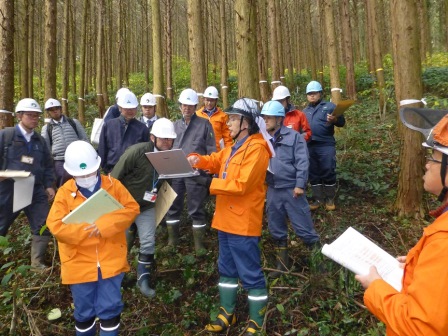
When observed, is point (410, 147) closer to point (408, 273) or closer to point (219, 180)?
point (219, 180)

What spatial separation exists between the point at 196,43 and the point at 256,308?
5027 millimetres

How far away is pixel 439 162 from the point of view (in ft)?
4.98

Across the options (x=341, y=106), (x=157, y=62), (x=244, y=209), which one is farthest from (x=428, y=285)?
(x=157, y=62)

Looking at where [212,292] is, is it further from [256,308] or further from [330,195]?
[330,195]

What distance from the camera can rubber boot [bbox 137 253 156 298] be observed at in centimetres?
388

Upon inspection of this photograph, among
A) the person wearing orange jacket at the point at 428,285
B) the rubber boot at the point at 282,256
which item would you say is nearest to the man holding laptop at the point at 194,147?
the rubber boot at the point at 282,256

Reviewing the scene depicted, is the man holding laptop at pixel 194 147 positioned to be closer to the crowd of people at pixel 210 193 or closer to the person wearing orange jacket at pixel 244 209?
the crowd of people at pixel 210 193

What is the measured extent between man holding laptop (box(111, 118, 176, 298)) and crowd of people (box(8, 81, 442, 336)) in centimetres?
1

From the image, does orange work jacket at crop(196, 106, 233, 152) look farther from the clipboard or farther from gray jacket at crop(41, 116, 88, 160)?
gray jacket at crop(41, 116, 88, 160)

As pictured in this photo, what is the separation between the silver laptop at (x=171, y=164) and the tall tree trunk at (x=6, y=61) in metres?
2.96

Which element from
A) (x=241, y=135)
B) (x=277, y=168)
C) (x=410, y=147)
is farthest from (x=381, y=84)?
(x=241, y=135)

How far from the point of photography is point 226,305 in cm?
339

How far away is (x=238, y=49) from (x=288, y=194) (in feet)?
7.48

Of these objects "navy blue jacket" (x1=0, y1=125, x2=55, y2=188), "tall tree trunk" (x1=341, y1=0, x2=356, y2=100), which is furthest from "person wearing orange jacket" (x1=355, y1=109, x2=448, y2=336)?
"tall tree trunk" (x1=341, y1=0, x2=356, y2=100)
